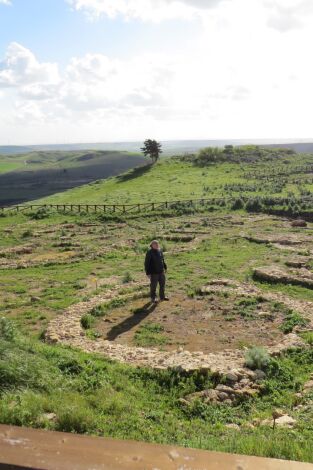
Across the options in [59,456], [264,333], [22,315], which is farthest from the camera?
[22,315]

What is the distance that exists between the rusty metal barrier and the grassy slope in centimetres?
5552

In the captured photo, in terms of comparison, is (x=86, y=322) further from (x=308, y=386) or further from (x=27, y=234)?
(x=27, y=234)

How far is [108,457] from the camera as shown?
9.57 feet

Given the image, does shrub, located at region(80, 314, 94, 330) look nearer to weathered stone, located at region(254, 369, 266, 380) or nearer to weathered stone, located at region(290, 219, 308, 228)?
weathered stone, located at region(254, 369, 266, 380)

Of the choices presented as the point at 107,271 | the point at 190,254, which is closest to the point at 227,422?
the point at 107,271

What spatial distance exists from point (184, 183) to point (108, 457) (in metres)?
73.2

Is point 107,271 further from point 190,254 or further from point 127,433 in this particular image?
point 127,433

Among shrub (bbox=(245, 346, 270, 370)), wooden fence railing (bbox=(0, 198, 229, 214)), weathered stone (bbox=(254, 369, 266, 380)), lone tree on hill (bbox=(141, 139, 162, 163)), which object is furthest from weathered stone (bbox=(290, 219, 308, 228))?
lone tree on hill (bbox=(141, 139, 162, 163))

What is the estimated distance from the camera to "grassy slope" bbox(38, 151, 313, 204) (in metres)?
62.2

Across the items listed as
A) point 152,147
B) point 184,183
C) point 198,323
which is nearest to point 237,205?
point 184,183

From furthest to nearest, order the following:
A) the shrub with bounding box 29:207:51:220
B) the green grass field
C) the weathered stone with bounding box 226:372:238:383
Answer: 1. the shrub with bounding box 29:207:51:220
2. the weathered stone with bounding box 226:372:238:383
3. the green grass field

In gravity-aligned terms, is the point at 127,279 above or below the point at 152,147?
below

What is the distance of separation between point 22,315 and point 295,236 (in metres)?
21.6

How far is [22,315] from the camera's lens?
1733 cm
